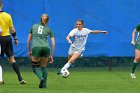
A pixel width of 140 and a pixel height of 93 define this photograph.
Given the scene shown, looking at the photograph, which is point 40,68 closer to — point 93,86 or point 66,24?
point 93,86

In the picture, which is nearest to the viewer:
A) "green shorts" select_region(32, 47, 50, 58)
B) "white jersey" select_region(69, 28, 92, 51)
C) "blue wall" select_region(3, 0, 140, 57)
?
"green shorts" select_region(32, 47, 50, 58)

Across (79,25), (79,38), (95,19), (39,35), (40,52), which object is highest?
(39,35)

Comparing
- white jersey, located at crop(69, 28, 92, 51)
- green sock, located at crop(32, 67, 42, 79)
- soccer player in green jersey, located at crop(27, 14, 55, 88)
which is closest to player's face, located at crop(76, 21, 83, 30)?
white jersey, located at crop(69, 28, 92, 51)

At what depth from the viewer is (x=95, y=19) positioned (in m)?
21.0

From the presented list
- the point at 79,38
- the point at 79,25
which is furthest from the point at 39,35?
the point at 79,38

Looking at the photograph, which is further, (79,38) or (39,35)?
(79,38)

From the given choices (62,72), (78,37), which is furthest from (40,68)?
(78,37)

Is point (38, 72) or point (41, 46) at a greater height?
point (41, 46)

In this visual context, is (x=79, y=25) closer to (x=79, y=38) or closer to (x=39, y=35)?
(x=79, y=38)

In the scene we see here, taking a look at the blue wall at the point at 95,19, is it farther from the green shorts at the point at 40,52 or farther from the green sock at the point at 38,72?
the green shorts at the point at 40,52

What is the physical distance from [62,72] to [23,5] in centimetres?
530

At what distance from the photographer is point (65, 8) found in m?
21.1

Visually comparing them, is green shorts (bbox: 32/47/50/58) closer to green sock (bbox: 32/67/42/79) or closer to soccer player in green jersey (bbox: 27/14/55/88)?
soccer player in green jersey (bbox: 27/14/55/88)

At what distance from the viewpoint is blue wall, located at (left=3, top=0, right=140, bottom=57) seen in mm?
21000
